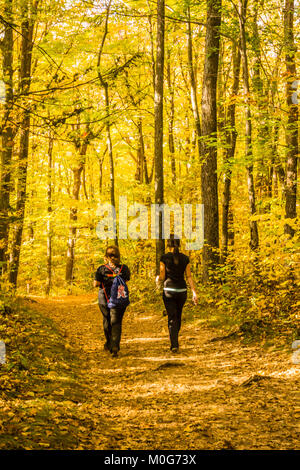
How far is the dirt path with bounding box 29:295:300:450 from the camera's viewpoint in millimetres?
3930

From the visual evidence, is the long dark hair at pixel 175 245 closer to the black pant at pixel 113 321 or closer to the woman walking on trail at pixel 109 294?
the woman walking on trail at pixel 109 294

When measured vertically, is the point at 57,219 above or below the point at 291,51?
below

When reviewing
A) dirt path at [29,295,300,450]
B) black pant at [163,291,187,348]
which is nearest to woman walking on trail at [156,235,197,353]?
black pant at [163,291,187,348]

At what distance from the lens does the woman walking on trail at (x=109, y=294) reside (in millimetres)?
7773

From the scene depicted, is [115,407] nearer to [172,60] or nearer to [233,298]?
[233,298]

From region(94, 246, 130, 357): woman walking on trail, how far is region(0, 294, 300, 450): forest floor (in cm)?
42

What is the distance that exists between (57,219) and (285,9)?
15.3m

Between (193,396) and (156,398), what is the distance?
49cm

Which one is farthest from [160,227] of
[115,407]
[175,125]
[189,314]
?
[175,125]

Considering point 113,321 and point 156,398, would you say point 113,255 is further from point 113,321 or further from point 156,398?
point 156,398

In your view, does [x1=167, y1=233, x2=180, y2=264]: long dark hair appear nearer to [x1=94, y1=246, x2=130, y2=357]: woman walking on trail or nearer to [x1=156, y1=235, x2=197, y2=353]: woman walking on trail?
[x1=156, y1=235, x2=197, y2=353]: woman walking on trail

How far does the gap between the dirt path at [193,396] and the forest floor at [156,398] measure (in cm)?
1

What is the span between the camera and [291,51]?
10.7m

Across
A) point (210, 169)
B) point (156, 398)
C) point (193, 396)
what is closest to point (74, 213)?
point (210, 169)
